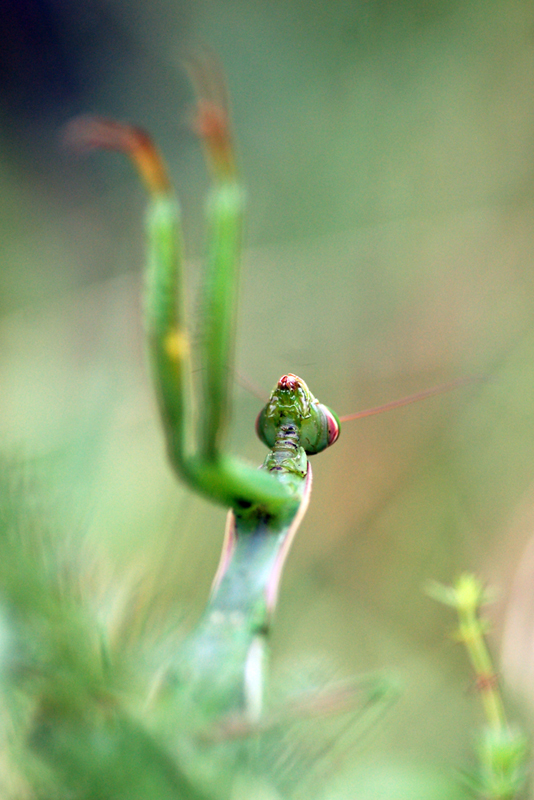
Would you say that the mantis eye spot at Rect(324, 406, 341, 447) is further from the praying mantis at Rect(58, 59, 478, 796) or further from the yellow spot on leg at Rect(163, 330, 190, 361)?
the yellow spot on leg at Rect(163, 330, 190, 361)

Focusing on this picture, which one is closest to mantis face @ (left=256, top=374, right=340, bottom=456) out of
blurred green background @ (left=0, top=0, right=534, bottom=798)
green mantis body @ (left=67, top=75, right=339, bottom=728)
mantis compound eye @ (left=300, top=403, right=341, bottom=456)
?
mantis compound eye @ (left=300, top=403, right=341, bottom=456)

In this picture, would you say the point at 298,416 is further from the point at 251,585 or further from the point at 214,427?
the point at 214,427

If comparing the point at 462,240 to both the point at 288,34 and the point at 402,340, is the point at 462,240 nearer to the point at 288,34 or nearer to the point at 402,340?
the point at 402,340

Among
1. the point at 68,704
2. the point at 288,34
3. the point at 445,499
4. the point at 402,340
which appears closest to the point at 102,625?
the point at 68,704

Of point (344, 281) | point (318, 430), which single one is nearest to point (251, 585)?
point (318, 430)

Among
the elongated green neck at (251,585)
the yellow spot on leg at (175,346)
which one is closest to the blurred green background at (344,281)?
the elongated green neck at (251,585)

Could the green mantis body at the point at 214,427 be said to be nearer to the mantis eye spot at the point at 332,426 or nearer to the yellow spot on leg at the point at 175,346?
the yellow spot on leg at the point at 175,346
